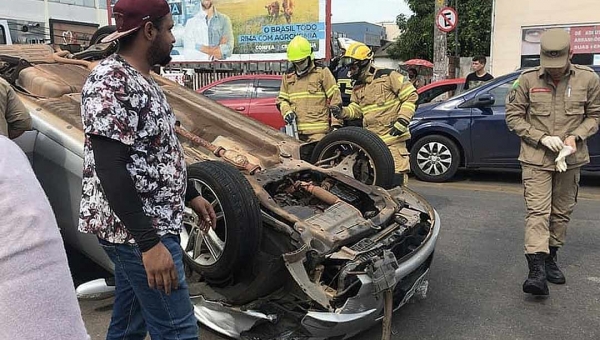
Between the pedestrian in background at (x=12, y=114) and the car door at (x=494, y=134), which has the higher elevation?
the pedestrian in background at (x=12, y=114)

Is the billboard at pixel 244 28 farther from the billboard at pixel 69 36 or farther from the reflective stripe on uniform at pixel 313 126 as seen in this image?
the reflective stripe on uniform at pixel 313 126

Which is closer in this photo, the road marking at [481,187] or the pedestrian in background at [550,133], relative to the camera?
the pedestrian in background at [550,133]

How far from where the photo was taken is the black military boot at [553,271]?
4113mm

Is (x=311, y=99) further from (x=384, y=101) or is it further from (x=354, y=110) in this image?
(x=384, y=101)

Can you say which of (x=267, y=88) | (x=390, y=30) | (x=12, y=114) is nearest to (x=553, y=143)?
(x=12, y=114)

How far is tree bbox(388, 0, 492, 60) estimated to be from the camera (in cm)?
2548

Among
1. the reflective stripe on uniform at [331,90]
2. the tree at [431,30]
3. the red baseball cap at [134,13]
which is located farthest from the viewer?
the tree at [431,30]

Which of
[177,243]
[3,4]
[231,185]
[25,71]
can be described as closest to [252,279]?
[231,185]

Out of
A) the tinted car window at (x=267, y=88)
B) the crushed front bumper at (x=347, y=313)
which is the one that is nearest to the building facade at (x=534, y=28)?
the tinted car window at (x=267, y=88)

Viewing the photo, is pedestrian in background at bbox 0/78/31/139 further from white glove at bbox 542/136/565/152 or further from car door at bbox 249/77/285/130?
car door at bbox 249/77/285/130

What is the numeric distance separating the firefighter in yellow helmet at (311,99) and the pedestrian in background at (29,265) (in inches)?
177

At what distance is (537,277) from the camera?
3.83 metres

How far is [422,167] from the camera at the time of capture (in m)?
7.88

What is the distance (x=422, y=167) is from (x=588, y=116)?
3972 mm
